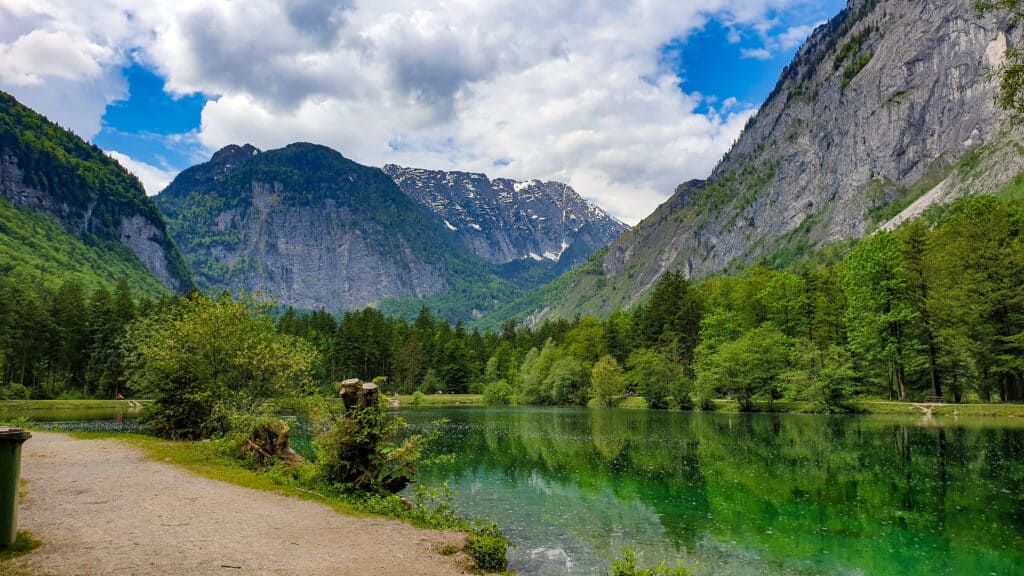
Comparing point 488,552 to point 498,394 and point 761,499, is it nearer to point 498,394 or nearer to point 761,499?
point 761,499

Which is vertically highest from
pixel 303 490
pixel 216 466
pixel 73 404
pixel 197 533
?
pixel 197 533

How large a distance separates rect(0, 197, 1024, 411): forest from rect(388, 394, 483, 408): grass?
15.6 feet

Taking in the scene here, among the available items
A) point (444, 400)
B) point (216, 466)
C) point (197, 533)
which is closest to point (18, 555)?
point (197, 533)

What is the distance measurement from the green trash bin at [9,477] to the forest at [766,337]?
22537 millimetres

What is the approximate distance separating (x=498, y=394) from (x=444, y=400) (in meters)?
11.0

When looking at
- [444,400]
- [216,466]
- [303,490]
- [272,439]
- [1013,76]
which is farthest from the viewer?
[444,400]

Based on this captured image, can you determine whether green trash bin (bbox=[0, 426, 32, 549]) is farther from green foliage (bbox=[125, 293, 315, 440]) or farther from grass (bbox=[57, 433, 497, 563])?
green foliage (bbox=[125, 293, 315, 440])

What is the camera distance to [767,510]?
21.1 m

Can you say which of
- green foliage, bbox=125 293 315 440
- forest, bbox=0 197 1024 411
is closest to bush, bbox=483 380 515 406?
forest, bbox=0 197 1024 411

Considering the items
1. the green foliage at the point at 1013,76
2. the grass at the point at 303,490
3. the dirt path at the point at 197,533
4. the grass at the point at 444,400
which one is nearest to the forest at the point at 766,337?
the grass at the point at 444,400

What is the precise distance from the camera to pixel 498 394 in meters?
114

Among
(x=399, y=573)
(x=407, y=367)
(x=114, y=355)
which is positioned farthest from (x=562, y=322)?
(x=399, y=573)

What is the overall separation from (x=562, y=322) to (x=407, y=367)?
41.1 metres

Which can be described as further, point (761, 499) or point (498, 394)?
point (498, 394)
